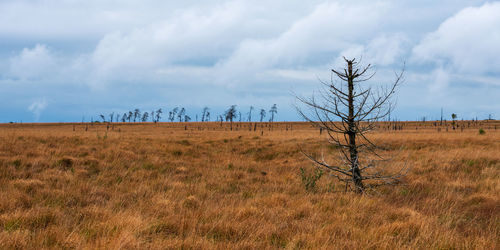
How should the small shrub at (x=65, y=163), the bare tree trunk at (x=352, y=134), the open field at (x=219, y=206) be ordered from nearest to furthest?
the open field at (x=219, y=206) → the bare tree trunk at (x=352, y=134) → the small shrub at (x=65, y=163)

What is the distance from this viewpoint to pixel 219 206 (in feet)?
19.6

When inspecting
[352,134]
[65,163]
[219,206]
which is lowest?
[219,206]

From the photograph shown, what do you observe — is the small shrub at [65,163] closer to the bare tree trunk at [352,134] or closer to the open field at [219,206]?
the open field at [219,206]

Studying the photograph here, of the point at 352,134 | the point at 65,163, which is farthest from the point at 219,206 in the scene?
the point at 65,163

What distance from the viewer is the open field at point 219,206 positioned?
13.2 feet

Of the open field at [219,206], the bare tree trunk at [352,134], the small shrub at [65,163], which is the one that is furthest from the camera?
the small shrub at [65,163]

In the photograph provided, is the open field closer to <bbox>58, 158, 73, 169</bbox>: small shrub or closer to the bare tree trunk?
<bbox>58, 158, 73, 169</bbox>: small shrub

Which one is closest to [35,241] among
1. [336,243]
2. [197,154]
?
[336,243]

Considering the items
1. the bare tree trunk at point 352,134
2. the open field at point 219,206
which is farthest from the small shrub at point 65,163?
the bare tree trunk at point 352,134

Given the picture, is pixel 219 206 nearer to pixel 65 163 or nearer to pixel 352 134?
pixel 352 134

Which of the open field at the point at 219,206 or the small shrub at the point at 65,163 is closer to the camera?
the open field at the point at 219,206

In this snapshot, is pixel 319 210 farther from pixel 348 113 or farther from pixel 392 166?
pixel 392 166

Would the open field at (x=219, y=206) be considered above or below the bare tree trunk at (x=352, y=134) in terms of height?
below

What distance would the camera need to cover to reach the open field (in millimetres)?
4020
